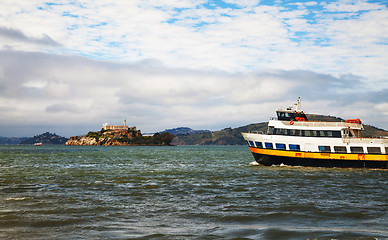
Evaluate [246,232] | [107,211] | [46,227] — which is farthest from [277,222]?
[46,227]

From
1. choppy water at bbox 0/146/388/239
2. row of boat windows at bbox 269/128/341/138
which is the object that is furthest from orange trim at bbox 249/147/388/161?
choppy water at bbox 0/146/388/239

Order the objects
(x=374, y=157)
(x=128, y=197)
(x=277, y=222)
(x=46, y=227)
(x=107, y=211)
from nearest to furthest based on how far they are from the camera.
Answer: (x=46, y=227)
(x=277, y=222)
(x=107, y=211)
(x=128, y=197)
(x=374, y=157)

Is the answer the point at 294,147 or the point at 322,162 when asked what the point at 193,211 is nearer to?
the point at 294,147

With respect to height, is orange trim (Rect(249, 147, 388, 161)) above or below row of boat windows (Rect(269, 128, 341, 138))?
below

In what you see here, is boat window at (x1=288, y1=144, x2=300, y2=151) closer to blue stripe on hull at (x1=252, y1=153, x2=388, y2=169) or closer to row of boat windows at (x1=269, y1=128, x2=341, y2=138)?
blue stripe on hull at (x1=252, y1=153, x2=388, y2=169)

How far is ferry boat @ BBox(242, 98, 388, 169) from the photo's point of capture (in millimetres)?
46406

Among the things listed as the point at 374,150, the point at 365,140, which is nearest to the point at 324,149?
the point at 365,140

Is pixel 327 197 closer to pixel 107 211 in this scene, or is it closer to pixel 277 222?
pixel 277 222

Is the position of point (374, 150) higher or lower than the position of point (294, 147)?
lower

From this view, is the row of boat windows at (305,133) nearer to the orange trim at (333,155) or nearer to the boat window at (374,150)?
the orange trim at (333,155)

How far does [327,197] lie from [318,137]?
25043 millimetres

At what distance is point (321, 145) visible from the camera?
155ft

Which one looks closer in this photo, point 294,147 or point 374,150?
point 374,150

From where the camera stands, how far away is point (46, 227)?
1518 centimetres
